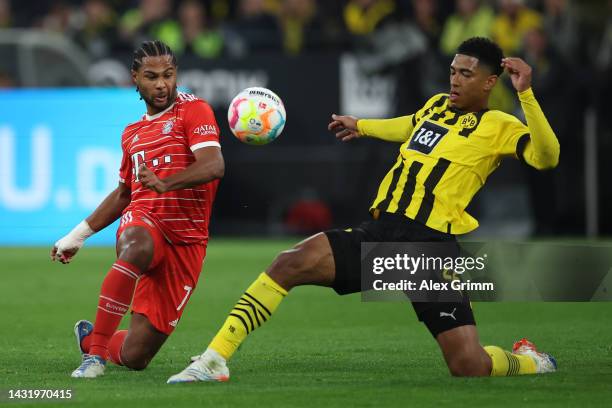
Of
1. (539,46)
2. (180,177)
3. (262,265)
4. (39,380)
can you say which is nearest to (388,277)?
(180,177)

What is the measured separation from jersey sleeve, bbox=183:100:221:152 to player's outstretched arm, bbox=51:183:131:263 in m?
0.67

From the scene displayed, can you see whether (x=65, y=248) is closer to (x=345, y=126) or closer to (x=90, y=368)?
(x=90, y=368)

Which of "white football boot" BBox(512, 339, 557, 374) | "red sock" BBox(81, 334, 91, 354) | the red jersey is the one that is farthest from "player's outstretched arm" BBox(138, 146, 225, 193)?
"white football boot" BBox(512, 339, 557, 374)

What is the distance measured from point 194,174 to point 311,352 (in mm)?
1854

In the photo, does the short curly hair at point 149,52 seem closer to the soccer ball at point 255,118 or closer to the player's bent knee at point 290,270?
the soccer ball at point 255,118

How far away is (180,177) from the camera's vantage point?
277 inches

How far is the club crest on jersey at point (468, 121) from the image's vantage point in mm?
7395

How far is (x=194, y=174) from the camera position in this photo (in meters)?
7.09

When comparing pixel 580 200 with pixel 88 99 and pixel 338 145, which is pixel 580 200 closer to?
pixel 338 145

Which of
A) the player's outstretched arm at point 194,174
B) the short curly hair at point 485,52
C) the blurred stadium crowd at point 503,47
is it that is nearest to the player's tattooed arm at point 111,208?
the player's outstretched arm at point 194,174

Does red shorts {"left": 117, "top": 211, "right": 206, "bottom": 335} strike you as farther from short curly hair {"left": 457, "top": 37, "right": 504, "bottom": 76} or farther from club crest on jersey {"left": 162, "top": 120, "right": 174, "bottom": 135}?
short curly hair {"left": 457, "top": 37, "right": 504, "bottom": 76}

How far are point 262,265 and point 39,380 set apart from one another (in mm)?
7587

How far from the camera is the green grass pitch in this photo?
646 cm

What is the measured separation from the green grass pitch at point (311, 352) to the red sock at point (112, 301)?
0.20 meters
